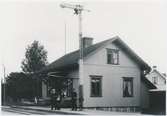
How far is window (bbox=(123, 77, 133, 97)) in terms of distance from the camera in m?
24.5

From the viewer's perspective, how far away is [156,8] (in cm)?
1401

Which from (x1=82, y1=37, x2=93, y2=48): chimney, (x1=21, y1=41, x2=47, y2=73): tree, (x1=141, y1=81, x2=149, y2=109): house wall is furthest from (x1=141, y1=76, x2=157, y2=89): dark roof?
(x1=21, y1=41, x2=47, y2=73): tree

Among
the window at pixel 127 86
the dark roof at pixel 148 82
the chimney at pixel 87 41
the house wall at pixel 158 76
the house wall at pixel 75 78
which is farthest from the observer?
the house wall at pixel 158 76

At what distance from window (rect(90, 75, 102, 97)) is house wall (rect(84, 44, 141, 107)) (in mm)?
192

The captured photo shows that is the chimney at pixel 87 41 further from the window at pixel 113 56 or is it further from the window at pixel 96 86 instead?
the window at pixel 96 86

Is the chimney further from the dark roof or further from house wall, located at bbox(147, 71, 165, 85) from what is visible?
house wall, located at bbox(147, 71, 165, 85)

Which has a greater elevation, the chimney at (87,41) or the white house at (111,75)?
the chimney at (87,41)

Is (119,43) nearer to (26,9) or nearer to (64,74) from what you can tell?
(64,74)

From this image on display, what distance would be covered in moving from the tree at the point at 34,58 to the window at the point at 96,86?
27.4 m

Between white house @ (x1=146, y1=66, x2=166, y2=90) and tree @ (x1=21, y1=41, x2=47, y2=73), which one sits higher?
tree @ (x1=21, y1=41, x2=47, y2=73)

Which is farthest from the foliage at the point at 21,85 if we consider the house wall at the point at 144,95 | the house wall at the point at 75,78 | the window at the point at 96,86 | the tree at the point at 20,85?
the house wall at the point at 144,95

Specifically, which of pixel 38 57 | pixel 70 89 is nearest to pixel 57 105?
pixel 70 89

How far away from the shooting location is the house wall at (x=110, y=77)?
22.8m

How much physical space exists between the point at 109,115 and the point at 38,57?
35375 millimetres
